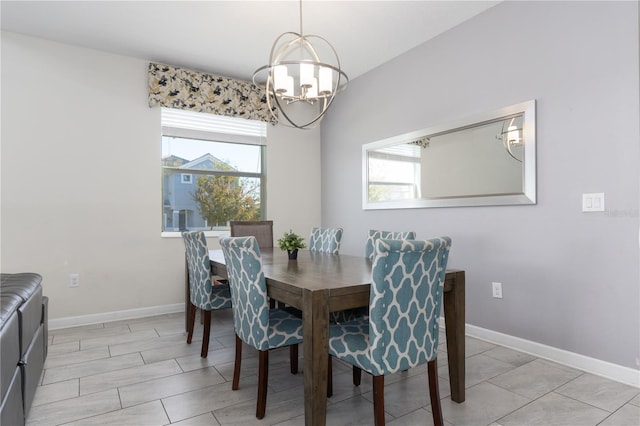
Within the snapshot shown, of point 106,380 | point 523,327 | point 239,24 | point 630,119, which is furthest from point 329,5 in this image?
point 106,380

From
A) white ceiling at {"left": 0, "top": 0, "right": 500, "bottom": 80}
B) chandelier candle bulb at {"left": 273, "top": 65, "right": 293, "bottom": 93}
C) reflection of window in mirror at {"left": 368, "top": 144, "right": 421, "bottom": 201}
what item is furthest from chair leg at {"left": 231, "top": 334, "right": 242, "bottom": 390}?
white ceiling at {"left": 0, "top": 0, "right": 500, "bottom": 80}

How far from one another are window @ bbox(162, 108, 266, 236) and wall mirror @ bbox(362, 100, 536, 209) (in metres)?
1.41

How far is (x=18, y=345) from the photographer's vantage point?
158cm

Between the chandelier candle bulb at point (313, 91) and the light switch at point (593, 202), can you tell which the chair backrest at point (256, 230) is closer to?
the chandelier candle bulb at point (313, 91)

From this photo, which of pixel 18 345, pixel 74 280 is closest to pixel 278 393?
pixel 18 345

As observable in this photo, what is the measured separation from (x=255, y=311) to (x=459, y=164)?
2.25m

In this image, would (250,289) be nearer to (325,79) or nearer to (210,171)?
(325,79)

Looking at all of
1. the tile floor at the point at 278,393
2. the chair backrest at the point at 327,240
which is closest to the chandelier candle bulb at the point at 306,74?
the chair backrest at the point at 327,240

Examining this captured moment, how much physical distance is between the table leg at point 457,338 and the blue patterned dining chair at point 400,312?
12.3 inches

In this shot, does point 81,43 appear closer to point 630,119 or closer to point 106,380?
point 106,380

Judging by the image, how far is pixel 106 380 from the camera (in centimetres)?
229

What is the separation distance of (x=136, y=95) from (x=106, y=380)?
2.82 m

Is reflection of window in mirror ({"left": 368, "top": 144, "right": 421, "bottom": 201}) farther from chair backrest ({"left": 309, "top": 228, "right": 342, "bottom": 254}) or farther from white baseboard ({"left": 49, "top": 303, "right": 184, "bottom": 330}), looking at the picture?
white baseboard ({"left": 49, "top": 303, "right": 184, "bottom": 330})

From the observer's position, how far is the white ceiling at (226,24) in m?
2.90
